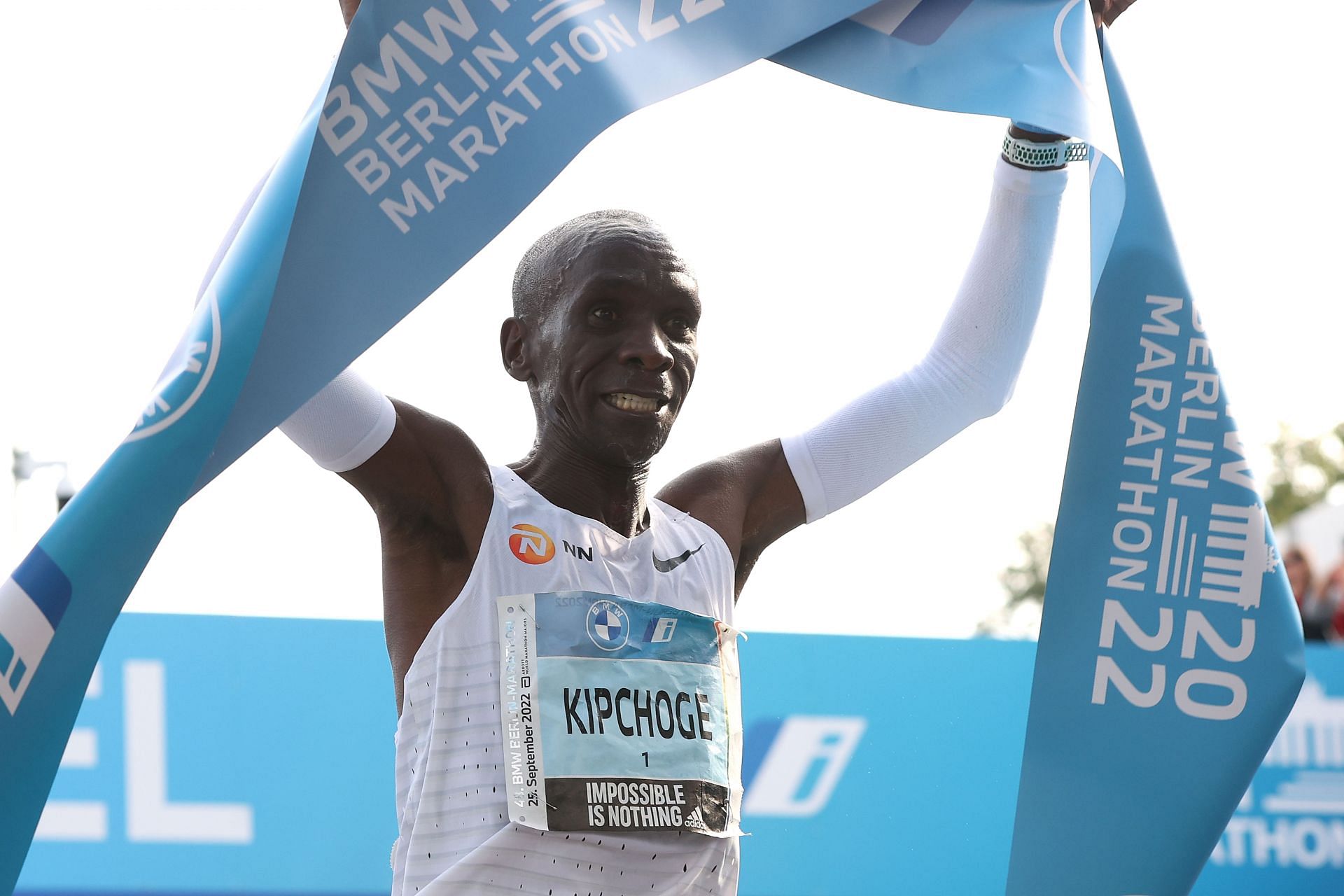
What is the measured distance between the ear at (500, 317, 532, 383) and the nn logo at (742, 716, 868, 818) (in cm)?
285

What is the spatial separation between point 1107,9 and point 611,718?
1704 mm

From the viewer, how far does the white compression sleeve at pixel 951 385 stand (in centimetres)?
301

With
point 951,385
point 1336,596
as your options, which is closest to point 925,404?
point 951,385

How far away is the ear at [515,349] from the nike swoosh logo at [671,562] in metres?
0.46

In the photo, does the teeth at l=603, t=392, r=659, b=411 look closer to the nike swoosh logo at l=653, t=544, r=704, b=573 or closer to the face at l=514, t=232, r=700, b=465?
the face at l=514, t=232, r=700, b=465

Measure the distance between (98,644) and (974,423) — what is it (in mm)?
1812

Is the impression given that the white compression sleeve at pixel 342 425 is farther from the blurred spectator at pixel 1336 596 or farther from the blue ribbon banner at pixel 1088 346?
the blurred spectator at pixel 1336 596

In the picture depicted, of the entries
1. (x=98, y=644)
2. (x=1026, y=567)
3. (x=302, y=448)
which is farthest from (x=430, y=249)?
(x=1026, y=567)

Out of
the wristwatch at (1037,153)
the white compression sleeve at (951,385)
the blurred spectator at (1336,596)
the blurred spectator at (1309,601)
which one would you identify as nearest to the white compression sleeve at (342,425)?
the white compression sleeve at (951,385)

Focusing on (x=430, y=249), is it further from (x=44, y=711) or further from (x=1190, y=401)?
(x=1190, y=401)

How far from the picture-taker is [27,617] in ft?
6.88

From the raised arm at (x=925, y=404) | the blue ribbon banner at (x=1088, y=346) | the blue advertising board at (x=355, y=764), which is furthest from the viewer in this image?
the blue advertising board at (x=355, y=764)

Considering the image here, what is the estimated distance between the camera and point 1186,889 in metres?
2.51

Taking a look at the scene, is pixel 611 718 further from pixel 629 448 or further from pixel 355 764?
pixel 355 764
